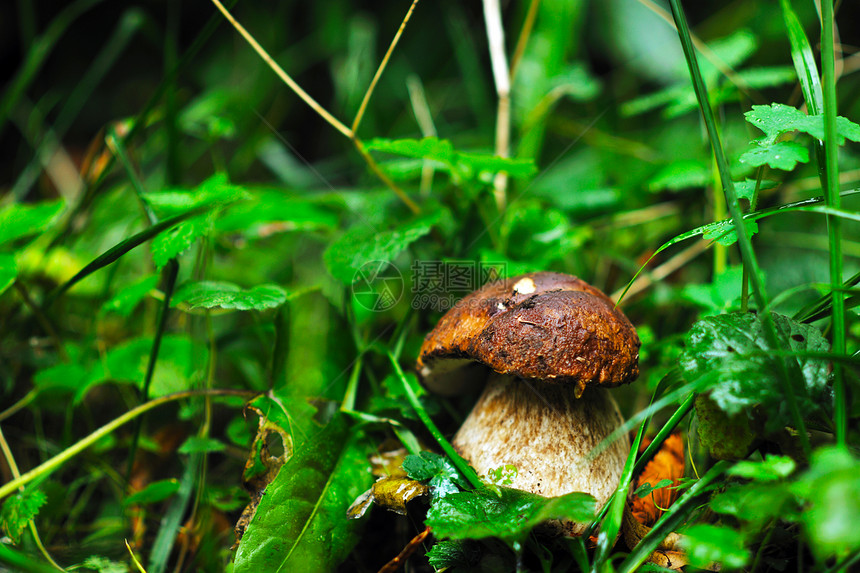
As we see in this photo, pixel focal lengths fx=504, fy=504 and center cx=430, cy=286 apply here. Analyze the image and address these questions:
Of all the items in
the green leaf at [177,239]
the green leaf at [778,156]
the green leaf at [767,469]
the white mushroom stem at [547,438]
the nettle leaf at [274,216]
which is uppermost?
the green leaf at [778,156]

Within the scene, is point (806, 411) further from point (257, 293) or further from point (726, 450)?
point (257, 293)

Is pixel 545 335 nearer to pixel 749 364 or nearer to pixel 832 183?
pixel 749 364

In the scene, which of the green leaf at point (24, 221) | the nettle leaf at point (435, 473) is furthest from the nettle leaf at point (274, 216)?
the nettle leaf at point (435, 473)

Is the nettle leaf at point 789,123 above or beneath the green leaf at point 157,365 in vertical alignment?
above

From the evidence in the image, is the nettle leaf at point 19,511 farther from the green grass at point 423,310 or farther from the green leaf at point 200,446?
the green leaf at point 200,446

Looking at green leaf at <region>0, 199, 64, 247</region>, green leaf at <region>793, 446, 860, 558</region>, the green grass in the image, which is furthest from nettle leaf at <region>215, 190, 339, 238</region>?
green leaf at <region>793, 446, 860, 558</region>

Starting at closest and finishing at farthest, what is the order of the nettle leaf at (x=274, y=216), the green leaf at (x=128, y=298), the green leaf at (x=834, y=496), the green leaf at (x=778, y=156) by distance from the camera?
the green leaf at (x=834, y=496), the green leaf at (x=778, y=156), the green leaf at (x=128, y=298), the nettle leaf at (x=274, y=216)

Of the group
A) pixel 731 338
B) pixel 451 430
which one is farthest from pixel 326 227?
pixel 731 338
